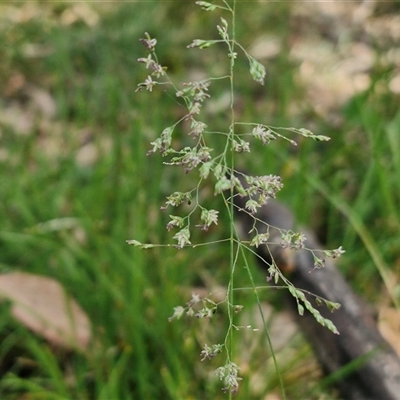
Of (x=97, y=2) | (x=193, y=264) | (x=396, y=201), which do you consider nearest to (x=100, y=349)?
(x=193, y=264)

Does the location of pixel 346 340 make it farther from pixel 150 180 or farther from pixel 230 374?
pixel 150 180

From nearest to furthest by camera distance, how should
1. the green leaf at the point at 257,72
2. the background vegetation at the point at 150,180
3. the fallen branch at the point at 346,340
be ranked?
the green leaf at the point at 257,72, the fallen branch at the point at 346,340, the background vegetation at the point at 150,180

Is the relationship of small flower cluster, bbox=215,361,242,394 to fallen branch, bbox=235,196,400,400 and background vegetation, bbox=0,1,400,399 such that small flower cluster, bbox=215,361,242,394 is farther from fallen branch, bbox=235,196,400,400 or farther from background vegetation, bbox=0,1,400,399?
background vegetation, bbox=0,1,400,399

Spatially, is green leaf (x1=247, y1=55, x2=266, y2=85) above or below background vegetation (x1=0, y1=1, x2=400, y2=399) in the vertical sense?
above

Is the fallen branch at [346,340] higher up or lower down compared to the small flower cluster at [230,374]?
lower down

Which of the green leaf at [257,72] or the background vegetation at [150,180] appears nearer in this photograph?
the green leaf at [257,72]

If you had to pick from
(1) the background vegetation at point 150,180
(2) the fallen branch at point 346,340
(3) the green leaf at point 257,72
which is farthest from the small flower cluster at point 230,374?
(1) the background vegetation at point 150,180

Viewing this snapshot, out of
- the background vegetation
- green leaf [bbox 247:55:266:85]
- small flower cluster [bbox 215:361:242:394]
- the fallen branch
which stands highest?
green leaf [bbox 247:55:266:85]

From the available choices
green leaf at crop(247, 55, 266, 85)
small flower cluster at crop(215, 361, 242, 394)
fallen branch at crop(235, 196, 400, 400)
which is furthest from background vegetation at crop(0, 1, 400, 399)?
green leaf at crop(247, 55, 266, 85)

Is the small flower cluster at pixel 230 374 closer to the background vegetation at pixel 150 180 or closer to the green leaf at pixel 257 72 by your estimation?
the green leaf at pixel 257 72
